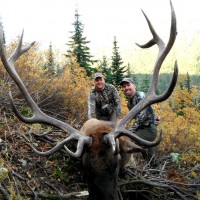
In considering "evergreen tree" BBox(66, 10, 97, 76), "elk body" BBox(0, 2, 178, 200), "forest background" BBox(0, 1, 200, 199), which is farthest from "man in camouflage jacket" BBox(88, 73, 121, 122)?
"evergreen tree" BBox(66, 10, 97, 76)

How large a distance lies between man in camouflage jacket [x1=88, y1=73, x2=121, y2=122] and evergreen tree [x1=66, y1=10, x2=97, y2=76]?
64.9 ft

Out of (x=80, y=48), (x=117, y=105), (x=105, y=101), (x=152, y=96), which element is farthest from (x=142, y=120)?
(x=80, y=48)

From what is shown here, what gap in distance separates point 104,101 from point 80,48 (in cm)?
2179

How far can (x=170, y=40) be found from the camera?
498 cm

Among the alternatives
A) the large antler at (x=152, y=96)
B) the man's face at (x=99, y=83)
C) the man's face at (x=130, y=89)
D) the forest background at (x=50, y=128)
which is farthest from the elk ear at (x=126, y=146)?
the man's face at (x=99, y=83)

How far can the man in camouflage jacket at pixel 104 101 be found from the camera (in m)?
7.07

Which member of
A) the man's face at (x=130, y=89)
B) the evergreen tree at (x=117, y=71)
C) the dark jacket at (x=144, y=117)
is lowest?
the dark jacket at (x=144, y=117)

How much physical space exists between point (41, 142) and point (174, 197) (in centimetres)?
232

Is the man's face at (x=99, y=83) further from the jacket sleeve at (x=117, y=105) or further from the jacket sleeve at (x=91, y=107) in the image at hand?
the jacket sleeve at (x=117, y=105)

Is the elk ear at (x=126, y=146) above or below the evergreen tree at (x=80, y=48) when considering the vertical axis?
below

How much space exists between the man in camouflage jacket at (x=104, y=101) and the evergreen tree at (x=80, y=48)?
1979 centimetres

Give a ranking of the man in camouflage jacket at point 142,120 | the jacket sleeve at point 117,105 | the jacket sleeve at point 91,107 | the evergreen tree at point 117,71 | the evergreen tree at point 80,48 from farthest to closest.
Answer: the evergreen tree at point 117,71, the evergreen tree at point 80,48, the jacket sleeve at point 117,105, the jacket sleeve at point 91,107, the man in camouflage jacket at point 142,120

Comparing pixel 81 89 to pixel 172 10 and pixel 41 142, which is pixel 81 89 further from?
pixel 172 10

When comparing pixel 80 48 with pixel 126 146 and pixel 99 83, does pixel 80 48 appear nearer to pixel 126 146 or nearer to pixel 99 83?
pixel 99 83
